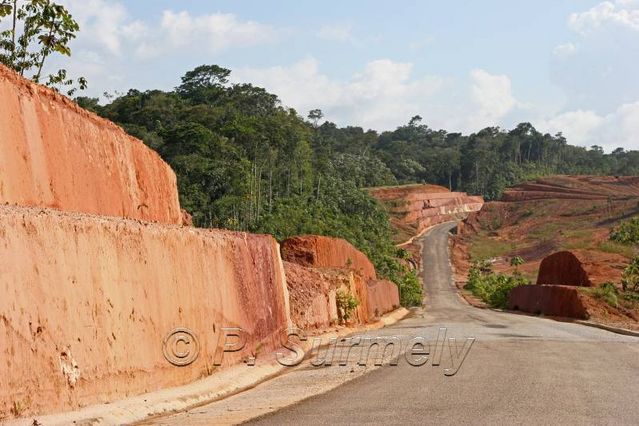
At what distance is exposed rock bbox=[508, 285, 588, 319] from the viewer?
47.7 metres

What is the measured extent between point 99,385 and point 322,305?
22.1 metres

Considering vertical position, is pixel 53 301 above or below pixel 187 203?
below

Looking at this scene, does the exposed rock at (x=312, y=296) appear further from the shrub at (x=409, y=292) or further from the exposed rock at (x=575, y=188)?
the exposed rock at (x=575, y=188)

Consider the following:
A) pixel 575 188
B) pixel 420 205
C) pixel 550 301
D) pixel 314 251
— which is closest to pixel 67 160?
pixel 314 251

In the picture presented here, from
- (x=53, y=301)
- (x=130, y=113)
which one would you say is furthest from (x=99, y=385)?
(x=130, y=113)

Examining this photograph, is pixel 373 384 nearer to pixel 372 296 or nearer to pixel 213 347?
pixel 213 347

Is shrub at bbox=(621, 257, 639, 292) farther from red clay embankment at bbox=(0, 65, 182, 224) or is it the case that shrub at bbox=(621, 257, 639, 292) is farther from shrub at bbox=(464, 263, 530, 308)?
red clay embankment at bbox=(0, 65, 182, 224)

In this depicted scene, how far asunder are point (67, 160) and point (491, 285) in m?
68.7

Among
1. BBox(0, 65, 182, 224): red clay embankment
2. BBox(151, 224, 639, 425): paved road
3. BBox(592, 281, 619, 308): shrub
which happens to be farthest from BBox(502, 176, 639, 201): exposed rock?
BBox(0, 65, 182, 224): red clay embankment

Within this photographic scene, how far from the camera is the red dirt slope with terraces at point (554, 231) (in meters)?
61.7

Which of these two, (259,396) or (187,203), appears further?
(187,203)

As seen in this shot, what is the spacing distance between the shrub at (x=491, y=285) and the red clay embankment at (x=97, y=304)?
54.8 m

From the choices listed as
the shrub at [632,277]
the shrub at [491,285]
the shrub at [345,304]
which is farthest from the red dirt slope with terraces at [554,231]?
the shrub at [345,304]

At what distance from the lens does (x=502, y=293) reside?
70.7 meters
